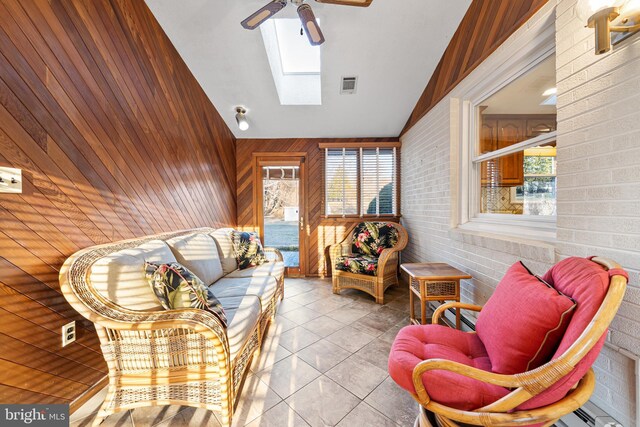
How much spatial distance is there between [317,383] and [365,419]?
0.41 metres

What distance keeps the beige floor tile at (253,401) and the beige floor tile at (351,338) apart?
748 millimetres

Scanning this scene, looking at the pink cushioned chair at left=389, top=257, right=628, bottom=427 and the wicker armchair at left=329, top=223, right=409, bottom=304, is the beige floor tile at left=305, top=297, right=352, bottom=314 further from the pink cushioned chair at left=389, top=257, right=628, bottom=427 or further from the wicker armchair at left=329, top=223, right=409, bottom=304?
the pink cushioned chair at left=389, top=257, right=628, bottom=427

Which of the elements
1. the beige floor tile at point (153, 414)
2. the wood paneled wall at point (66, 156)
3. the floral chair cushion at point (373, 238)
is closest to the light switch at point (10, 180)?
A: the wood paneled wall at point (66, 156)

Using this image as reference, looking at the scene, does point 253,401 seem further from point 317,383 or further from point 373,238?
point 373,238

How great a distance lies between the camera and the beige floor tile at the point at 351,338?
214 centimetres

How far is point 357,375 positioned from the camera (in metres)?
1.79

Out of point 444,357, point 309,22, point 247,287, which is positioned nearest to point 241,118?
point 309,22

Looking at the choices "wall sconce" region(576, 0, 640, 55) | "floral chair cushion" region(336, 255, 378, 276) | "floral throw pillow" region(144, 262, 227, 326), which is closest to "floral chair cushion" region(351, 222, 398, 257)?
"floral chair cushion" region(336, 255, 378, 276)

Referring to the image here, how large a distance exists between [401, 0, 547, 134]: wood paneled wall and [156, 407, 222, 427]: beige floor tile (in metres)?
3.18

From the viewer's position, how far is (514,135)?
1.92m

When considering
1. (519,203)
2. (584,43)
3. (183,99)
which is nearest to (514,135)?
(519,203)

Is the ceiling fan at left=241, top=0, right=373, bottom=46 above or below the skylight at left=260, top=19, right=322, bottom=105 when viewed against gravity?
below

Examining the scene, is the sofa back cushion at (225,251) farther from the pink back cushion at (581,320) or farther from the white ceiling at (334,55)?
the pink back cushion at (581,320)

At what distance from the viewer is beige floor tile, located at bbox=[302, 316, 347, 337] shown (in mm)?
2398
